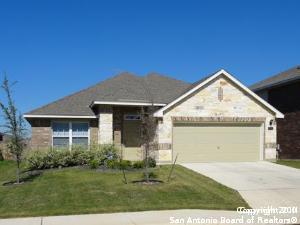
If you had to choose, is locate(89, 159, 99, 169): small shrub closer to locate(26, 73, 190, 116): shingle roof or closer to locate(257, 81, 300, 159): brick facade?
locate(26, 73, 190, 116): shingle roof

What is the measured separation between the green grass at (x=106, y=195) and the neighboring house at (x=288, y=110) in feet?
34.0

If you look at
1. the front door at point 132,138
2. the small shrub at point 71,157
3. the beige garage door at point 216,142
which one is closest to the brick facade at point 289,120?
the beige garage door at point 216,142

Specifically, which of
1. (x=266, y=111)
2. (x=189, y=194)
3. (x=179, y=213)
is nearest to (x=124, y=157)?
(x=266, y=111)

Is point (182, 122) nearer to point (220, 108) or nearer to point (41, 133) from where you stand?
point (220, 108)

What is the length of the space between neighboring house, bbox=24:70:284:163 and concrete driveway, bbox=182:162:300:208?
124 cm

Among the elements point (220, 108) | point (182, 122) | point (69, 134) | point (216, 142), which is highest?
point (220, 108)

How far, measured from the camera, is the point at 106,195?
42.6 ft

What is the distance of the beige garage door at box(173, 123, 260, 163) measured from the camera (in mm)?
21547

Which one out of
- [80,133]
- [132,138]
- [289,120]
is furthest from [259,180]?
[80,133]

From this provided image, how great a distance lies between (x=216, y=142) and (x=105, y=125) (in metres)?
6.00

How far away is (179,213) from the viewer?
1095 cm

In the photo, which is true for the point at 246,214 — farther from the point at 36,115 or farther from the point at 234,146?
the point at 36,115

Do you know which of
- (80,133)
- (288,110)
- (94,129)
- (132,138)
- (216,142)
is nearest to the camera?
(216,142)

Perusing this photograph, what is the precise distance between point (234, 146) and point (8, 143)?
1164 centimetres
